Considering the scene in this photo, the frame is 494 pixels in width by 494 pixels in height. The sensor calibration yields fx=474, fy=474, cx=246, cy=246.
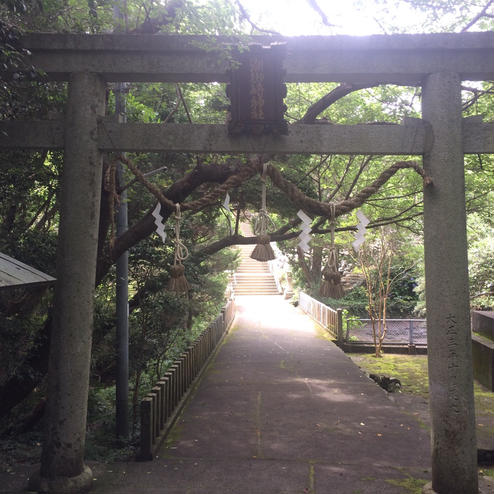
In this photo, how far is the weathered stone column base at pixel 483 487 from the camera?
4.48 m

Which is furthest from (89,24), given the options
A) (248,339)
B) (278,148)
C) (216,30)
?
(248,339)

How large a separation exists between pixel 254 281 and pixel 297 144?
2889 centimetres

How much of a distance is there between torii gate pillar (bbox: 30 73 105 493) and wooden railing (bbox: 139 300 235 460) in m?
1.12

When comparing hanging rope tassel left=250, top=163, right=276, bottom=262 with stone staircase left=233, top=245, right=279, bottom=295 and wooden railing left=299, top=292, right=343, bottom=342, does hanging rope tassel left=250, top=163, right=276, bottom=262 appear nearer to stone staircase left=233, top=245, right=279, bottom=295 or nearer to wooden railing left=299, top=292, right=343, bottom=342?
wooden railing left=299, top=292, right=343, bottom=342

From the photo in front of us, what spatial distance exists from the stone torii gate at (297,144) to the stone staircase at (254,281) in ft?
84.2

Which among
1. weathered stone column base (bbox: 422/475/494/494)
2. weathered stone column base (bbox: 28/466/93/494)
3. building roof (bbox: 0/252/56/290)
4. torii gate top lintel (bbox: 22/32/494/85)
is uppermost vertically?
torii gate top lintel (bbox: 22/32/494/85)

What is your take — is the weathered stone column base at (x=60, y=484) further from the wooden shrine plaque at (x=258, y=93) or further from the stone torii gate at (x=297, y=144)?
the wooden shrine plaque at (x=258, y=93)

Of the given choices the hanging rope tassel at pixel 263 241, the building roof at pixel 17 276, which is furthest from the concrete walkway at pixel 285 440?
the hanging rope tassel at pixel 263 241

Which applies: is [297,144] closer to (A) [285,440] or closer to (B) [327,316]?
(A) [285,440]

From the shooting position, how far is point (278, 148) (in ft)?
14.9

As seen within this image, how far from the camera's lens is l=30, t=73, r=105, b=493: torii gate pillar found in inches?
172

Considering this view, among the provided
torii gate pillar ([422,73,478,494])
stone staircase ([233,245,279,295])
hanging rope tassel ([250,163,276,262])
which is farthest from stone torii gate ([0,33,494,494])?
stone staircase ([233,245,279,295])

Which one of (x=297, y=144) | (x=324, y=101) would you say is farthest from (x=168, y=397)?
(x=324, y=101)

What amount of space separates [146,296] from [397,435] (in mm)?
4999
